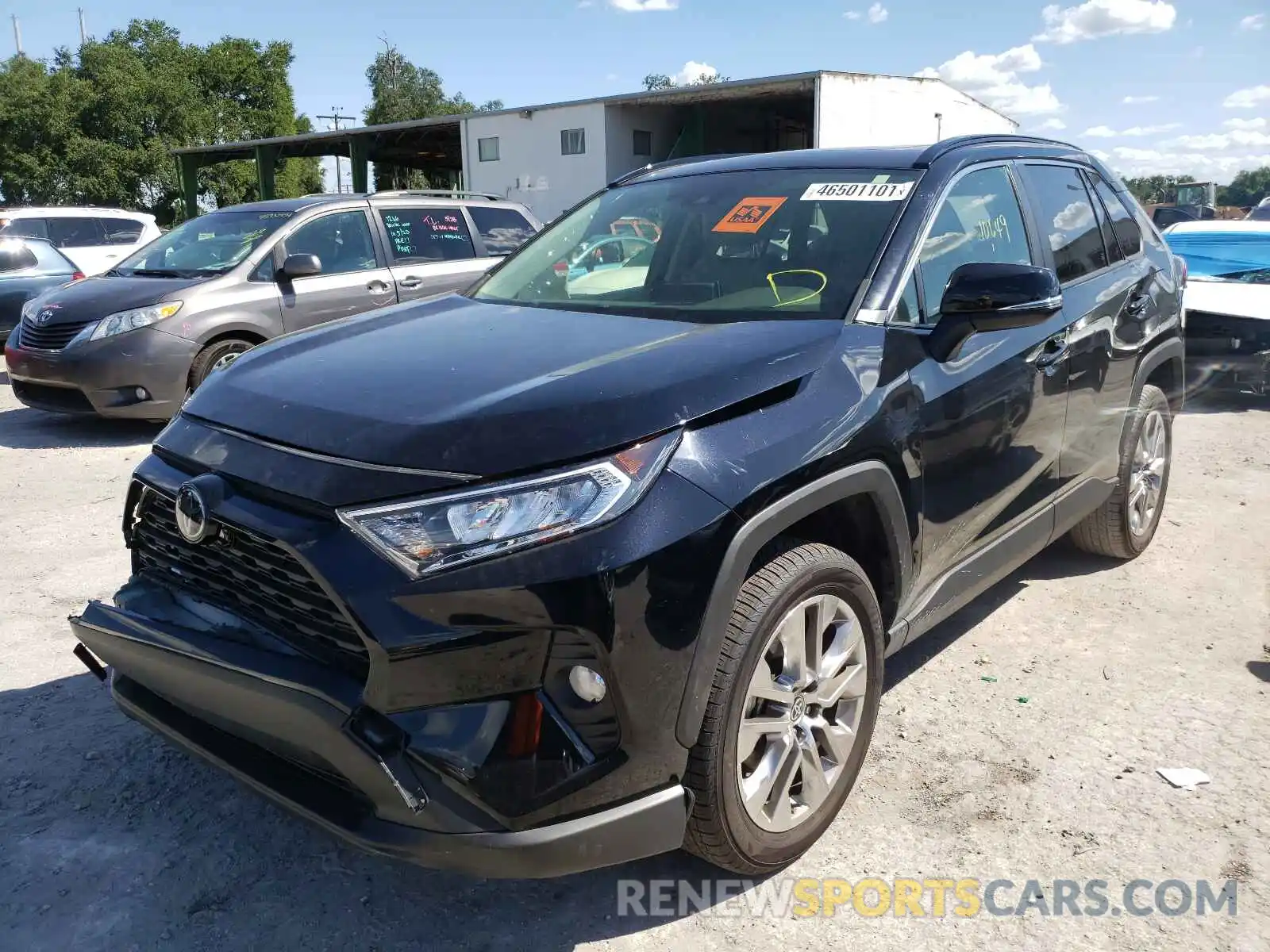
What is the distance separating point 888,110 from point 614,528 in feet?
86.8

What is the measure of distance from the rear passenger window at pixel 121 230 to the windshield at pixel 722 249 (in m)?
11.6

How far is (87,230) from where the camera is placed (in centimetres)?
1295

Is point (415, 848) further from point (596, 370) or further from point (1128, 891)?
point (1128, 891)

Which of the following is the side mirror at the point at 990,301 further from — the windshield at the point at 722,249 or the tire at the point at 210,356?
the tire at the point at 210,356

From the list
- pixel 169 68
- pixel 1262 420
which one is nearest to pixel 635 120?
pixel 1262 420

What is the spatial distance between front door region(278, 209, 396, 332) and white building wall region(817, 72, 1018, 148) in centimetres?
1606

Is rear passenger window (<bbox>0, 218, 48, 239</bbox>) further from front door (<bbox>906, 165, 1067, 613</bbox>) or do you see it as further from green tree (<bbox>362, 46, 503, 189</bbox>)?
green tree (<bbox>362, 46, 503, 189</bbox>)

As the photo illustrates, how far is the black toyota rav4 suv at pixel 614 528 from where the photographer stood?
195cm

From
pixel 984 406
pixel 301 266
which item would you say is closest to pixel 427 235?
pixel 301 266

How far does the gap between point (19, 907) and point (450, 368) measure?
1697 mm

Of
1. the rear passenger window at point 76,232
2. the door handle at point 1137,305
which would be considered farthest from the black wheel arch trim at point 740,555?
the rear passenger window at point 76,232

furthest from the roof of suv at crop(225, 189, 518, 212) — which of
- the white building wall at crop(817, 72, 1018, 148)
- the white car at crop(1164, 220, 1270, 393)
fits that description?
the white building wall at crop(817, 72, 1018, 148)

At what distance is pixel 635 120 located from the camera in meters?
28.7

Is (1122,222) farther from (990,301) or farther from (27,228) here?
(27,228)
